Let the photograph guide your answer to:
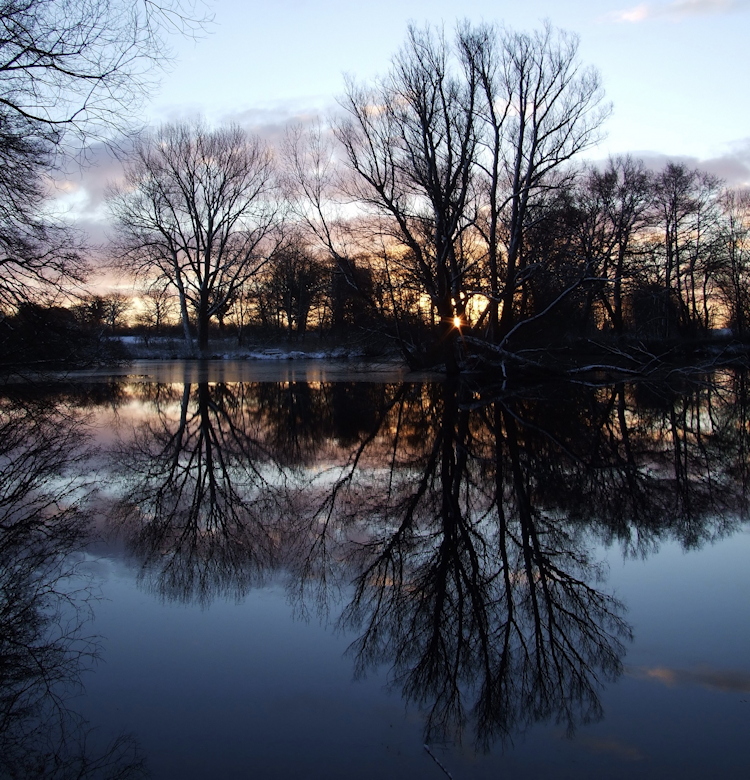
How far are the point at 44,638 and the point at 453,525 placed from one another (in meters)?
3.14

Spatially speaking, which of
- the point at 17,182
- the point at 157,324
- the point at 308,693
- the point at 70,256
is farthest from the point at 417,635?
the point at 157,324

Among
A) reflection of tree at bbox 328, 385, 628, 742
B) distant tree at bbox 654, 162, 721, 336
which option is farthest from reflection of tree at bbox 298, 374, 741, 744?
distant tree at bbox 654, 162, 721, 336

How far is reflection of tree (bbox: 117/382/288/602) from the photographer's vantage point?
4.53 m

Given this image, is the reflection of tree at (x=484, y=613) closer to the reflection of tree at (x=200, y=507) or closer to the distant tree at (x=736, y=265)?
the reflection of tree at (x=200, y=507)

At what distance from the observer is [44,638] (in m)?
3.56

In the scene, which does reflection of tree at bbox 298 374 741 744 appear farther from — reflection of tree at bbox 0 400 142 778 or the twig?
reflection of tree at bbox 0 400 142 778

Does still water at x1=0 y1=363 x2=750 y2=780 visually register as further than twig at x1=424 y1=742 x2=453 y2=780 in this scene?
Yes

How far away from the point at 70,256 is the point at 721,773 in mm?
12141

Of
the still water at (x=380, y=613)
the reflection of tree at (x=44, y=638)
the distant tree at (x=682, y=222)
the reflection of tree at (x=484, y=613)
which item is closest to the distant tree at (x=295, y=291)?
the distant tree at (x=682, y=222)

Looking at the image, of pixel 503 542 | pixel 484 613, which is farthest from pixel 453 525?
pixel 484 613

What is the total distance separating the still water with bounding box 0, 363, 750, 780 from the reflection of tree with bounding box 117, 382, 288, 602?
0.04 meters

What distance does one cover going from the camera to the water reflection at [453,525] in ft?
10.6

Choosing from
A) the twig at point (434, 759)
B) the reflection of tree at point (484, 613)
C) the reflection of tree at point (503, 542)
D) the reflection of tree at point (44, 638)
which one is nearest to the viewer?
the twig at point (434, 759)

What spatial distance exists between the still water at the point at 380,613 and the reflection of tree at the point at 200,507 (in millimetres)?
35
